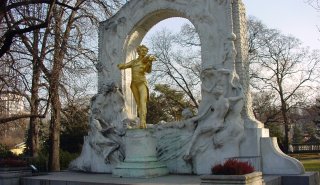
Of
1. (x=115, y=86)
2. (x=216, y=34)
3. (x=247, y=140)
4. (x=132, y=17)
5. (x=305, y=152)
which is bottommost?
Answer: (x=305, y=152)

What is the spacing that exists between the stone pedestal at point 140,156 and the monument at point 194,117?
0.10 ft

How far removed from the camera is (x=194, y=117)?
38.8ft

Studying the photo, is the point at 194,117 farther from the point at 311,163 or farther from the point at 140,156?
the point at 311,163

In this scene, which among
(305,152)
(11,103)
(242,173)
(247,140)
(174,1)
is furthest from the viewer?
(305,152)

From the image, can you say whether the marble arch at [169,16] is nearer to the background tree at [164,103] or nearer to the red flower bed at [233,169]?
the red flower bed at [233,169]

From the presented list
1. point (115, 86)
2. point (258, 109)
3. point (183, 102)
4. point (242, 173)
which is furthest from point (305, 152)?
point (242, 173)

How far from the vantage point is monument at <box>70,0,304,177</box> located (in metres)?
10.9

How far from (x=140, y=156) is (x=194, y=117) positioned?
2.06m

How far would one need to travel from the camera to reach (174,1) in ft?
43.9

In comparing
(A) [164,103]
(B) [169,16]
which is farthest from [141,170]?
(A) [164,103]

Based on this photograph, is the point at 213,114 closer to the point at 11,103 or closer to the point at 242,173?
the point at 242,173

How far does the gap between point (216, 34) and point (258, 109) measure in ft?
65.1

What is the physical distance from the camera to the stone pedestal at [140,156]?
1095 centimetres

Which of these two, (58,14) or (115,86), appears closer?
(115,86)
